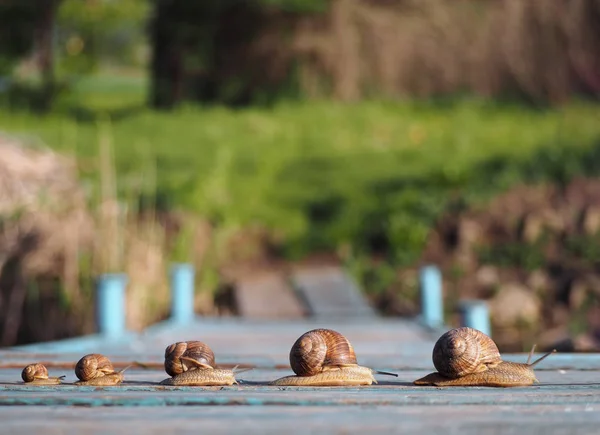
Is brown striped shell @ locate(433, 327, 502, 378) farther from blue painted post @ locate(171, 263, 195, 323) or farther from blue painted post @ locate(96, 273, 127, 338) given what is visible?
blue painted post @ locate(171, 263, 195, 323)

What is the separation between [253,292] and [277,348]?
3070mm

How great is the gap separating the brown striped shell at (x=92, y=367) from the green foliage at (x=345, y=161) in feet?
24.1

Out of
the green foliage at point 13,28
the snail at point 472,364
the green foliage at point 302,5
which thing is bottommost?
the snail at point 472,364

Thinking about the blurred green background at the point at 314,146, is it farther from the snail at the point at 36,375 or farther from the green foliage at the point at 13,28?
the snail at the point at 36,375

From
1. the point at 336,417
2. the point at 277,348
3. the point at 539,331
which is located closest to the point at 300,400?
the point at 336,417

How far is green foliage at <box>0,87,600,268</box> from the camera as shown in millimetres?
11031

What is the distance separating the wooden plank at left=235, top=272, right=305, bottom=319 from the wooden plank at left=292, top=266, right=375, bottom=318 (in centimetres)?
10

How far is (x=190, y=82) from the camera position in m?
17.9

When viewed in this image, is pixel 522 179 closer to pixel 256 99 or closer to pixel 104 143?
pixel 104 143

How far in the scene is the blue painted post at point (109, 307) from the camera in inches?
268

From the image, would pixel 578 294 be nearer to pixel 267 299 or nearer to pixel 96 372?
pixel 267 299

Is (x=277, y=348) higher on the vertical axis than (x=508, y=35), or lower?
lower

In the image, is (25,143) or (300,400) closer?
(300,400)

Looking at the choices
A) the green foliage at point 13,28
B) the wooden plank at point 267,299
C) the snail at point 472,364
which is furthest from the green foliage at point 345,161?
the snail at point 472,364
